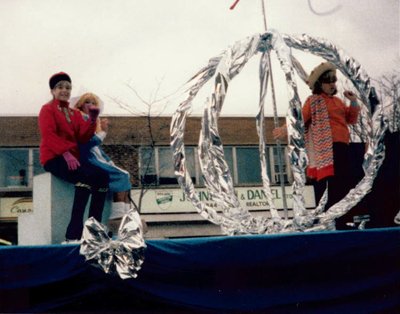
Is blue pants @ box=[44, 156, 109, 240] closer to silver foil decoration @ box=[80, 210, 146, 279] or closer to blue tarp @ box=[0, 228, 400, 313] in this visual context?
blue tarp @ box=[0, 228, 400, 313]

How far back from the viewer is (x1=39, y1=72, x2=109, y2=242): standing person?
10.7 feet

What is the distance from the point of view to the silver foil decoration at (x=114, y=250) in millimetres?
2236

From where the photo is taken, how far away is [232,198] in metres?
3.00

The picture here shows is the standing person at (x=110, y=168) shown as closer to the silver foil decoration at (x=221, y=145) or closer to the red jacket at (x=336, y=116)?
the silver foil decoration at (x=221, y=145)

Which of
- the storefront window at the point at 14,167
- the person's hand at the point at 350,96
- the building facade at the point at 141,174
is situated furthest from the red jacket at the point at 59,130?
the storefront window at the point at 14,167

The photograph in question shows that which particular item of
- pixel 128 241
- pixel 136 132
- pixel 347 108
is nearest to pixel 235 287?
pixel 128 241

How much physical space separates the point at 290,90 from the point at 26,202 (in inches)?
439

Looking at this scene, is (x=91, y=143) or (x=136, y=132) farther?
(x=136, y=132)

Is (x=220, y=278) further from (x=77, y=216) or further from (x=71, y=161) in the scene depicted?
(x=71, y=161)

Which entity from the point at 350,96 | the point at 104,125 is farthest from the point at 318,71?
the point at 104,125

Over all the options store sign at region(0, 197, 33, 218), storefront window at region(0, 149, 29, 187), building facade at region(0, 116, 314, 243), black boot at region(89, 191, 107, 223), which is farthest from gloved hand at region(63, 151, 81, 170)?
storefront window at region(0, 149, 29, 187)

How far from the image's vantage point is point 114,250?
2258 millimetres

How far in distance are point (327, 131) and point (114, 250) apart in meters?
1.66

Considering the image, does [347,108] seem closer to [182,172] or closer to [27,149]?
[182,172]
